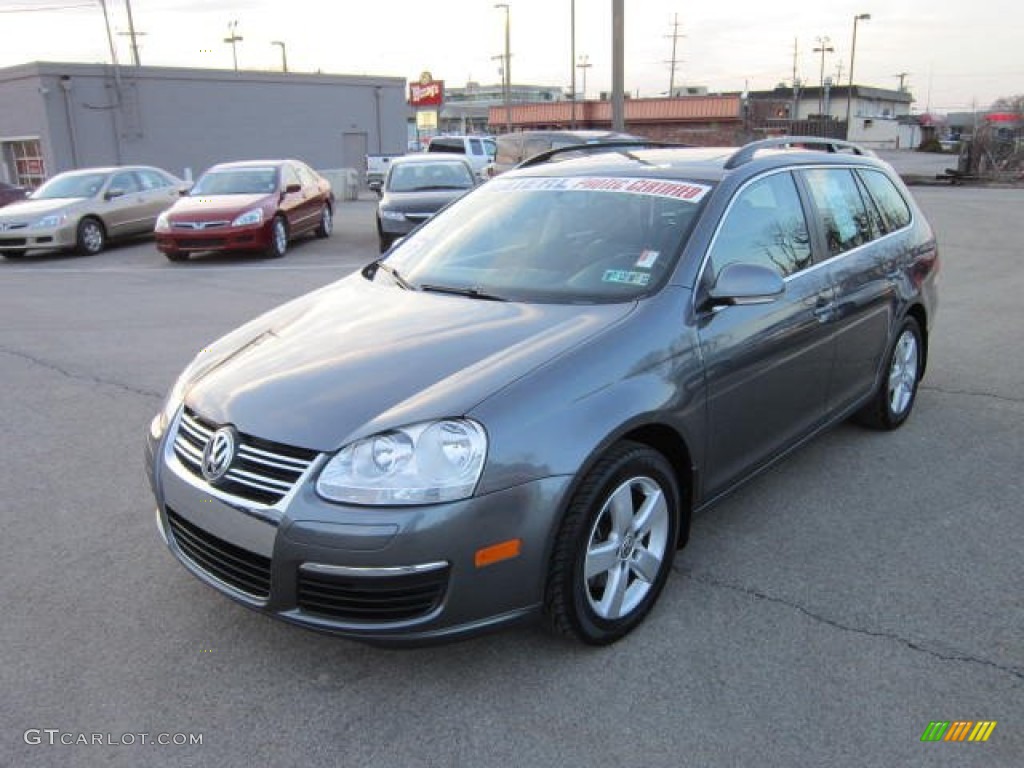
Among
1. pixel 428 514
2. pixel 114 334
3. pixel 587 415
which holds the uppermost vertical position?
pixel 587 415

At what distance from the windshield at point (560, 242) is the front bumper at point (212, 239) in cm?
957

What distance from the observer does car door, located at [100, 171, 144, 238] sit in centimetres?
1529

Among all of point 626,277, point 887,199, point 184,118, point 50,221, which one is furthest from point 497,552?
point 184,118

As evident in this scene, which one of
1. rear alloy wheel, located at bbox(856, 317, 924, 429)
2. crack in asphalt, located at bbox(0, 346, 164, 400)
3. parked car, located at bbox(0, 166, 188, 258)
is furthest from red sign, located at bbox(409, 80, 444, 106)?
rear alloy wheel, located at bbox(856, 317, 924, 429)

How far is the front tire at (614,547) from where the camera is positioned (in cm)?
283

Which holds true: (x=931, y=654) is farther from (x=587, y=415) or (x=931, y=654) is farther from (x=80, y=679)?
(x=80, y=679)

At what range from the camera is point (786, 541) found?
12.6 ft

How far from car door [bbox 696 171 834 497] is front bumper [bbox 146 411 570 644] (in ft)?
3.43

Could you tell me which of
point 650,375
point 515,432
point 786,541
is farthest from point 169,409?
point 786,541

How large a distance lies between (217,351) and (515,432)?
5.20 ft

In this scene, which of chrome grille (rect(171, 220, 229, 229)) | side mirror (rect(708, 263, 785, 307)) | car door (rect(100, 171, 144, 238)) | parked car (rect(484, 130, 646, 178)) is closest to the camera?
side mirror (rect(708, 263, 785, 307))

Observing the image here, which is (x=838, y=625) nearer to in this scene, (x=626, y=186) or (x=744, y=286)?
(x=744, y=286)

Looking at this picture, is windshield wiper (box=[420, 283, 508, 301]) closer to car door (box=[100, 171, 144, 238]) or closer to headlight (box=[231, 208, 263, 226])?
headlight (box=[231, 208, 263, 226])

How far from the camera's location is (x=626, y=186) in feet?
13.0
